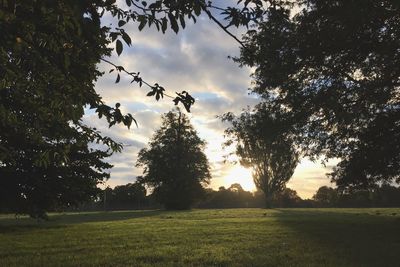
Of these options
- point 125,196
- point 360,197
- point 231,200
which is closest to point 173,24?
point 360,197

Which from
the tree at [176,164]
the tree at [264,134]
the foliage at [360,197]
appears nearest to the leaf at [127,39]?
the tree at [264,134]

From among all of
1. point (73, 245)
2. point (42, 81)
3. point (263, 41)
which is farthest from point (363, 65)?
point (42, 81)

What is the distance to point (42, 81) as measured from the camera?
7.57m

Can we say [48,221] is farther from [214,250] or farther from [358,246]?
[358,246]

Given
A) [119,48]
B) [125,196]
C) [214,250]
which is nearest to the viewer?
[119,48]

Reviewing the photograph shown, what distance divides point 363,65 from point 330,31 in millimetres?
2236

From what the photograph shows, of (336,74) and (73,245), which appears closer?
(73,245)

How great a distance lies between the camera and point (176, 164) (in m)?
81.1

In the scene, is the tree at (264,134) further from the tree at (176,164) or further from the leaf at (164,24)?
the tree at (176,164)

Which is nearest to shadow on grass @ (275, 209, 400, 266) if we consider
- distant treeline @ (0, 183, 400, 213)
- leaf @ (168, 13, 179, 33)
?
leaf @ (168, 13, 179, 33)

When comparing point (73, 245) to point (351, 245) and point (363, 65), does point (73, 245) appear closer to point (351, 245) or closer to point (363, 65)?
point (351, 245)

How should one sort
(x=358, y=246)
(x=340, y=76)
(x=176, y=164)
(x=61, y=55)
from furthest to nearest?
(x=176, y=164) → (x=340, y=76) → (x=358, y=246) → (x=61, y=55)

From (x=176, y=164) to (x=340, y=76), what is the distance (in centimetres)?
6164

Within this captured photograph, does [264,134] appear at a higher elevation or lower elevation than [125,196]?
lower
